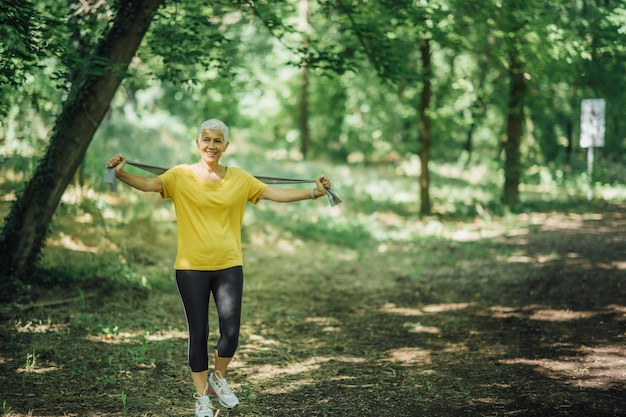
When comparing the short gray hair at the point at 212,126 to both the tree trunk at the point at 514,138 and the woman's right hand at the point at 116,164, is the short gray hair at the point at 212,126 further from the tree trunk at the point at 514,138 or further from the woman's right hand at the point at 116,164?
the tree trunk at the point at 514,138

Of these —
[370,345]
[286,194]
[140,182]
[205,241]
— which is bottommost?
[370,345]

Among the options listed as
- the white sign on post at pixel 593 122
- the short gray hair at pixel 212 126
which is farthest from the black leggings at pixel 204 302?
the white sign on post at pixel 593 122

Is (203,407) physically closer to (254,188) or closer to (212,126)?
(254,188)

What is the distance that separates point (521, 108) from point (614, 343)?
10803mm

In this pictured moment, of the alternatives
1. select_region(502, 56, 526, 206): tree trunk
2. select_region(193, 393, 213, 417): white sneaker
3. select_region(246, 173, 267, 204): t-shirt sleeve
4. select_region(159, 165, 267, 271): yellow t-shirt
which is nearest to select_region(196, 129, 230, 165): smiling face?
select_region(159, 165, 267, 271): yellow t-shirt

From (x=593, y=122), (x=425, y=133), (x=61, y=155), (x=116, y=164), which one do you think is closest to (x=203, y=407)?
(x=116, y=164)

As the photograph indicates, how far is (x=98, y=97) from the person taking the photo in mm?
7469

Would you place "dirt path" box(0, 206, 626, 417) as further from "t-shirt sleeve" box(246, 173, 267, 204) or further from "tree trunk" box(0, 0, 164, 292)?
"t-shirt sleeve" box(246, 173, 267, 204)

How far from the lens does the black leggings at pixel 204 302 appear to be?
4.29m

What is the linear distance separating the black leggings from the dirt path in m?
0.70

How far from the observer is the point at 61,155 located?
296 inches

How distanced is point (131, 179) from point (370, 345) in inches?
144

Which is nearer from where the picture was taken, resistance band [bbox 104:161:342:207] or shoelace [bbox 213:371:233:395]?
resistance band [bbox 104:161:342:207]

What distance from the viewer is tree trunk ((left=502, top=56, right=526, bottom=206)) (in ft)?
51.9
